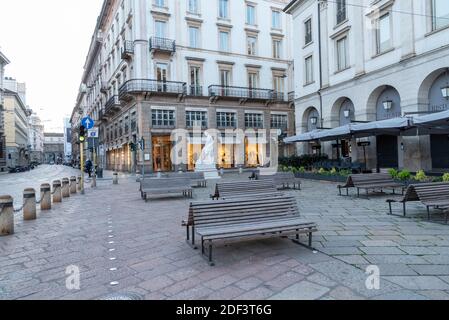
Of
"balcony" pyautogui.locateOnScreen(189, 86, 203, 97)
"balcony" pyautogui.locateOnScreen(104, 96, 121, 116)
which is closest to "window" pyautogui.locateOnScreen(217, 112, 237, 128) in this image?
"balcony" pyautogui.locateOnScreen(189, 86, 203, 97)

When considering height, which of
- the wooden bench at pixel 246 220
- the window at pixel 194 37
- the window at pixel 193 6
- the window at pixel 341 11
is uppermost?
the window at pixel 193 6

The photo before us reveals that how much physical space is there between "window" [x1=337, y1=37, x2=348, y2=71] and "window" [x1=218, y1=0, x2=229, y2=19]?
655 inches

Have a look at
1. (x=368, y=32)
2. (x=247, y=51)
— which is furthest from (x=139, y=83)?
(x=368, y=32)

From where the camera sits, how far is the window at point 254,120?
37312 millimetres

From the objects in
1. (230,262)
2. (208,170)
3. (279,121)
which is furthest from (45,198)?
(279,121)

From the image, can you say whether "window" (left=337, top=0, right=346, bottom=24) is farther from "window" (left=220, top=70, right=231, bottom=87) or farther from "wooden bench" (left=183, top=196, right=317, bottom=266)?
"wooden bench" (left=183, top=196, right=317, bottom=266)

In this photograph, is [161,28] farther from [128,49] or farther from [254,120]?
[254,120]

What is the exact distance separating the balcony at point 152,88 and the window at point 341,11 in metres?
15.3

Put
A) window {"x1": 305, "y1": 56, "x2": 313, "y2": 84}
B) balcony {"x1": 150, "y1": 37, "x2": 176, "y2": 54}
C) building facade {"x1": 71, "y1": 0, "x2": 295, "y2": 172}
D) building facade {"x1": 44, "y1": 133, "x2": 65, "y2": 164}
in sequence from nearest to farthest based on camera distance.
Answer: window {"x1": 305, "y1": 56, "x2": 313, "y2": 84}, balcony {"x1": 150, "y1": 37, "x2": 176, "y2": 54}, building facade {"x1": 71, "y1": 0, "x2": 295, "y2": 172}, building facade {"x1": 44, "y1": 133, "x2": 65, "y2": 164}

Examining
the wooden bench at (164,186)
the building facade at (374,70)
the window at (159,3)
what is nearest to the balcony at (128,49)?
the window at (159,3)

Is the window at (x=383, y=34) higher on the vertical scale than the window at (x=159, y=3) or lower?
lower

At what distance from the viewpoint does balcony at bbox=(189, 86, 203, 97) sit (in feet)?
110

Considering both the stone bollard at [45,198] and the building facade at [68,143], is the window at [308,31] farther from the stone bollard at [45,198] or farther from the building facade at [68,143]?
the building facade at [68,143]
